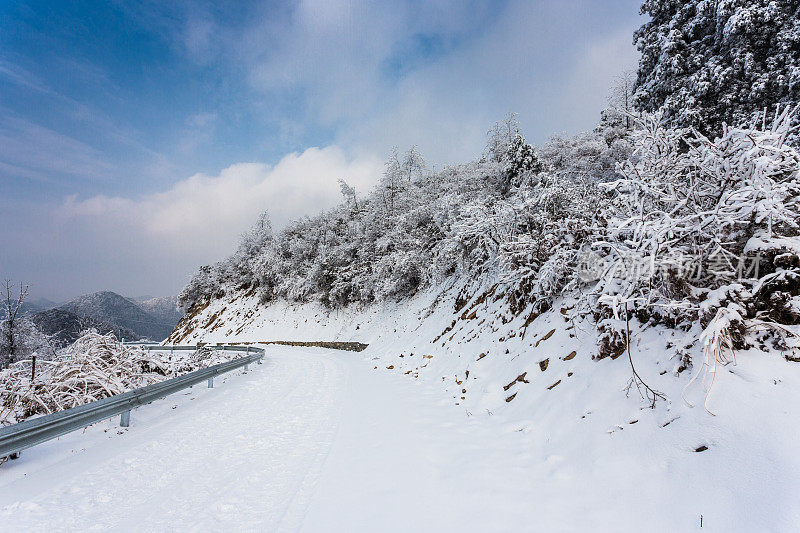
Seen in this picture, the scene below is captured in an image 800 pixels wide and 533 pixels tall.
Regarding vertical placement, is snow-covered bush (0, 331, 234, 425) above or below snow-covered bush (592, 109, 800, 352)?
below

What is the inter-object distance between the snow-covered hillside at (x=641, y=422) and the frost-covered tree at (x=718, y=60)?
934cm

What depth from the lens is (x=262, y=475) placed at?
4.24 meters

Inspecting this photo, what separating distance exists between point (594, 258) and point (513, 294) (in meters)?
3.05

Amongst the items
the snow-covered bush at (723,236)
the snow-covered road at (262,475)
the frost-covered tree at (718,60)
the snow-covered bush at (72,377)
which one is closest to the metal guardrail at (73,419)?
the snow-covered road at (262,475)

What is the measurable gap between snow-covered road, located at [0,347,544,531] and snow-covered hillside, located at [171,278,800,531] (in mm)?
727

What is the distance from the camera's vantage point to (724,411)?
11.4 ft

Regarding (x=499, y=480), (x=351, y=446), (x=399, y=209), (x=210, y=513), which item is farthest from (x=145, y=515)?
(x=399, y=209)

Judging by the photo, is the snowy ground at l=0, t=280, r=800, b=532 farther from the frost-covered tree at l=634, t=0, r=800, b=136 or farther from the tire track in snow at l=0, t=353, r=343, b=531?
the frost-covered tree at l=634, t=0, r=800, b=136

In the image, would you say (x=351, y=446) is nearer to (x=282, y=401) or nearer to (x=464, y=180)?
(x=282, y=401)

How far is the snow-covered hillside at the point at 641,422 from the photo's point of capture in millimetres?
2857

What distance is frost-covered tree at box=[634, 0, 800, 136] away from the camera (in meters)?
11.2

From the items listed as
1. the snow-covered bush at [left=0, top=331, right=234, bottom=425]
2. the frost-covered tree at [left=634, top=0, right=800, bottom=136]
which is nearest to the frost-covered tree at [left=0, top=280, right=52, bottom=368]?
the snow-covered bush at [left=0, top=331, right=234, bottom=425]

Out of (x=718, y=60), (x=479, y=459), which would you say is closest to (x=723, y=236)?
(x=479, y=459)

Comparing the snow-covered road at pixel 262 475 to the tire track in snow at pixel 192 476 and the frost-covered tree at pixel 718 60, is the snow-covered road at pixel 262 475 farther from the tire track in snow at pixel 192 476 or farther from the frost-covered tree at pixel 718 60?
the frost-covered tree at pixel 718 60
